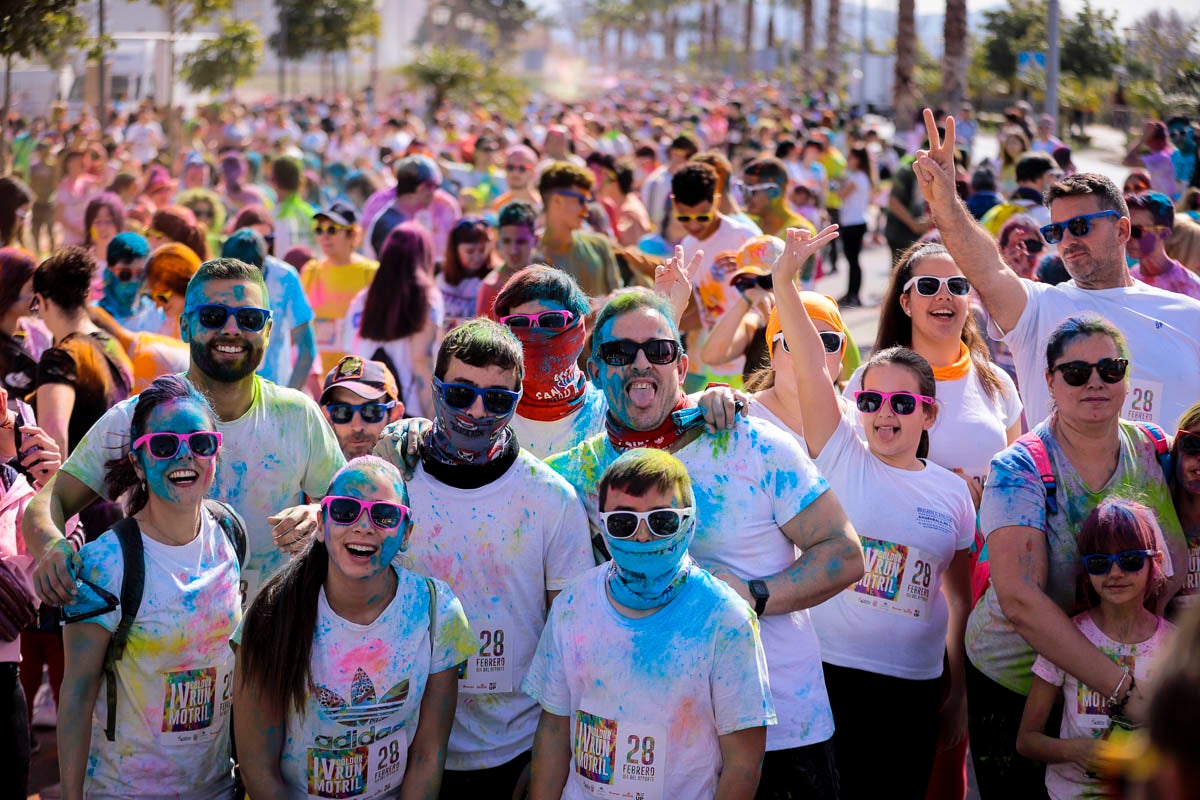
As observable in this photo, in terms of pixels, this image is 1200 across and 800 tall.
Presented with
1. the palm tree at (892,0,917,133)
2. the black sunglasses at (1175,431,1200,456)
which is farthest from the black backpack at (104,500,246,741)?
the palm tree at (892,0,917,133)

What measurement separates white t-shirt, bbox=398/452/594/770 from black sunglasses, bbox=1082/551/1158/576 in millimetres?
1428

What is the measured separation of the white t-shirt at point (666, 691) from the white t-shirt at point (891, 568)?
946 millimetres

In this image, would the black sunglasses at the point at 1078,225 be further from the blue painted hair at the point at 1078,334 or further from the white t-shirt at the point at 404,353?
the white t-shirt at the point at 404,353

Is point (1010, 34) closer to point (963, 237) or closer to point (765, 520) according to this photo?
point (963, 237)

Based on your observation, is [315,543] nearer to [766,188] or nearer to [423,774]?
[423,774]

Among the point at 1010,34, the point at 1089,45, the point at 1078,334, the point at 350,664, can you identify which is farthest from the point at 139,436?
the point at 1010,34

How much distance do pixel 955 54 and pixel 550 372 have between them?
25748mm

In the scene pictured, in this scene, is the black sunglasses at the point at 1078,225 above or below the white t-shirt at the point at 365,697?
above

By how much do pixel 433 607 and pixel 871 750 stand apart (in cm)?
153

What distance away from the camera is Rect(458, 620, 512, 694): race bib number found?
3.63 meters

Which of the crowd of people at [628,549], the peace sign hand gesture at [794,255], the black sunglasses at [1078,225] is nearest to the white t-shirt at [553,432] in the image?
the crowd of people at [628,549]

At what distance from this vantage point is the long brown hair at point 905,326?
204 inches

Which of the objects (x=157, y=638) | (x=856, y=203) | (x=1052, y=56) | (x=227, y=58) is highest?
(x=227, y=58)

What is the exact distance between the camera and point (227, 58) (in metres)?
31.2
